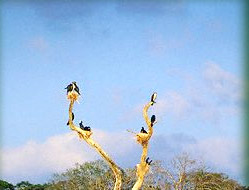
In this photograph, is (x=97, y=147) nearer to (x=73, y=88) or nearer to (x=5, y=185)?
(x=73, y=88)

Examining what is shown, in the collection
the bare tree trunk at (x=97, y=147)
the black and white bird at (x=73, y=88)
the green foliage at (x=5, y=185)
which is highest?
the green foliage at (x=5, y=185)

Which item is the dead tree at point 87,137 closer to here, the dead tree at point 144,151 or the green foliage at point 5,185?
the dead tree at point 144,151

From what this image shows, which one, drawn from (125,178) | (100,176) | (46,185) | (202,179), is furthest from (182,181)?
(46,185)

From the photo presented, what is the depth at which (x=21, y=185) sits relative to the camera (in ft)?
208

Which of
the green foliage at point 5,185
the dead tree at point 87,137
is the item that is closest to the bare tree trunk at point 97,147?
the dead tree at point 87,137

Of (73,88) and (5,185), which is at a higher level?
(5,185)

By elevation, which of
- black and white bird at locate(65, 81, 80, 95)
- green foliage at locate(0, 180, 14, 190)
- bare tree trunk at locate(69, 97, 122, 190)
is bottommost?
bare tree trunk at locate(69, 97, 122, 190)

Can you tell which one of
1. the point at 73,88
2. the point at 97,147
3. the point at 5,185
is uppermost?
the point at 5,185

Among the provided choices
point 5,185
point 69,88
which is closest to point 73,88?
point 69,88

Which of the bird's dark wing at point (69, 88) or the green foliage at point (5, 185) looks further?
the green foliage at point (5, 185)

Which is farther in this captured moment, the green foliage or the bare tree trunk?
the green foliage

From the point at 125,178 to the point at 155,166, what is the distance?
9.27m

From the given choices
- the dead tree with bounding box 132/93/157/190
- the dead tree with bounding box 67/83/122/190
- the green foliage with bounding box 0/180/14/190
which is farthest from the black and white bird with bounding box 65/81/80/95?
the green foliage with bounding box 0/180/14/190

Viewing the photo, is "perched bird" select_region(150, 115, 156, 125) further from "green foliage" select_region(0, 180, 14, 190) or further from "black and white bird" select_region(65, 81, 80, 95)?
"green foliage" select_region(0, 180, 14, 190)
